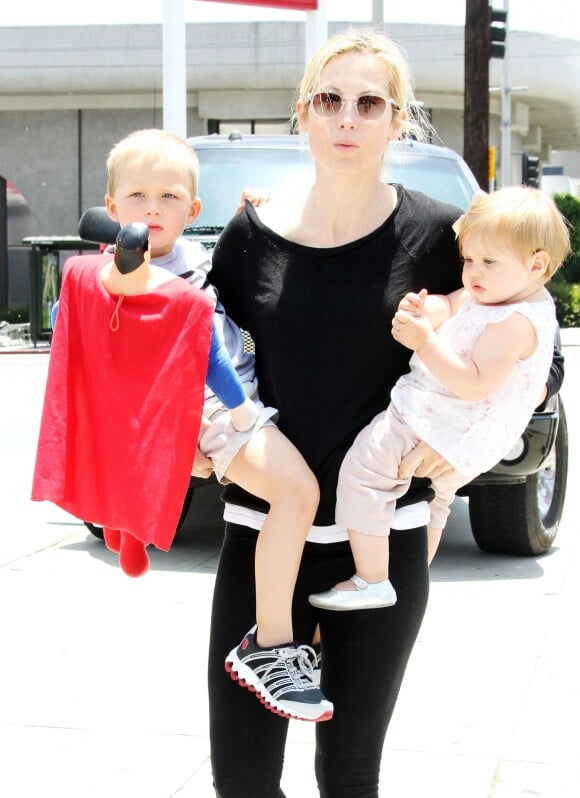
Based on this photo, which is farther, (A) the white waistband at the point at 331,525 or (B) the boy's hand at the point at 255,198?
(B) the boy's hand at the point at 255,198

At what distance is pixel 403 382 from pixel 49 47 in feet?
92.3

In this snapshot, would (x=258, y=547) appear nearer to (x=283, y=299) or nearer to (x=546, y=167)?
(x=283, y=299)

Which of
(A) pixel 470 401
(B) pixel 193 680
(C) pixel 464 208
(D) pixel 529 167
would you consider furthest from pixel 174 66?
(D) pixel 529 167

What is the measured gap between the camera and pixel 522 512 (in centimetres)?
626

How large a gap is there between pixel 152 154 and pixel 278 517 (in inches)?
29.5

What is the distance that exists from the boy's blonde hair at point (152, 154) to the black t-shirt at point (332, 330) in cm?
23

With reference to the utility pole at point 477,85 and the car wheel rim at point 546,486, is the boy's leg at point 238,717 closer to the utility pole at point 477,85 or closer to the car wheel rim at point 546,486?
the car wheel rim at point 546,486

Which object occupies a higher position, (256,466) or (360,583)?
(256,466)

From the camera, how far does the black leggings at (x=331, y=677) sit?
8.20ft

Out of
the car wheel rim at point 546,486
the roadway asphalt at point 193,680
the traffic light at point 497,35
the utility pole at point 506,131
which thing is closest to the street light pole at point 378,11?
the traffic light at point 497,35

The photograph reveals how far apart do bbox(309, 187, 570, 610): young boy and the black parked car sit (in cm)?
327

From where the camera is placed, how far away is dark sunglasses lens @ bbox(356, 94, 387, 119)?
2.51m

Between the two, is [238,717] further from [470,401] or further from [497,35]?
[497,35]

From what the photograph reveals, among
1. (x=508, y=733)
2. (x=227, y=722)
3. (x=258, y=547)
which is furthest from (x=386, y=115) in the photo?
(x=508, y=733)
